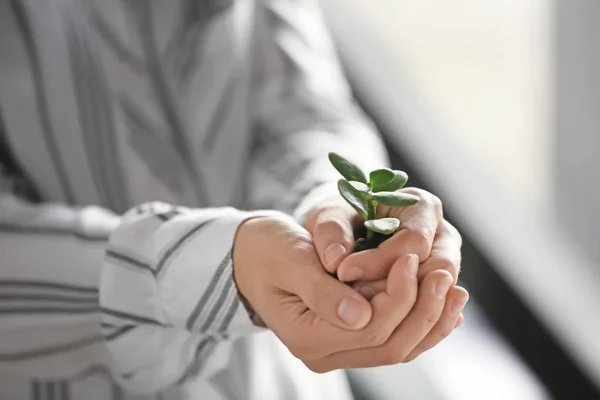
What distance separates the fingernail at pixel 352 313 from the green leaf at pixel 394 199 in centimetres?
5

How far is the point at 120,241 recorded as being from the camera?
1.34 ft

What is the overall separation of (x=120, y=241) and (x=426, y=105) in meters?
0.56

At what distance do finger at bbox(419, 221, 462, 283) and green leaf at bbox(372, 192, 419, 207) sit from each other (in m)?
0.03

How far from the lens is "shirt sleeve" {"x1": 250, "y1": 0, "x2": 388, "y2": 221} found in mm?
532

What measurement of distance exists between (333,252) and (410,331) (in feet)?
0.16

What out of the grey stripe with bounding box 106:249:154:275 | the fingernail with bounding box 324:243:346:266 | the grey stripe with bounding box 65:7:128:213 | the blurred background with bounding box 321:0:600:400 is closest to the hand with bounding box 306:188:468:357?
the fingernail with bounding box 324:243:346:266

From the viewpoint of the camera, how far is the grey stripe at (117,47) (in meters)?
0.51

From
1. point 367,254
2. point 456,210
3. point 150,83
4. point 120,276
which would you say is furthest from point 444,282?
point 456,210

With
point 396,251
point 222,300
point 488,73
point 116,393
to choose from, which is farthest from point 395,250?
point 488,73

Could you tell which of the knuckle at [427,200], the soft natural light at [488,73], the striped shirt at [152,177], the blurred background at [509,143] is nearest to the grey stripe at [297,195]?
the striped shirt at [152,177]

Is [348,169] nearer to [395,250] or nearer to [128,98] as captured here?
[395,250]

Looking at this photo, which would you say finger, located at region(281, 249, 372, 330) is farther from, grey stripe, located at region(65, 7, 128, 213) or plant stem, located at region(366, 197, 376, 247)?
grey stripe, located at region(65, 7, 128, 213)

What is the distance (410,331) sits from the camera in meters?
0.32

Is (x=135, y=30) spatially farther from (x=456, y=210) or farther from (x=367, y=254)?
(x=456, y=210)
